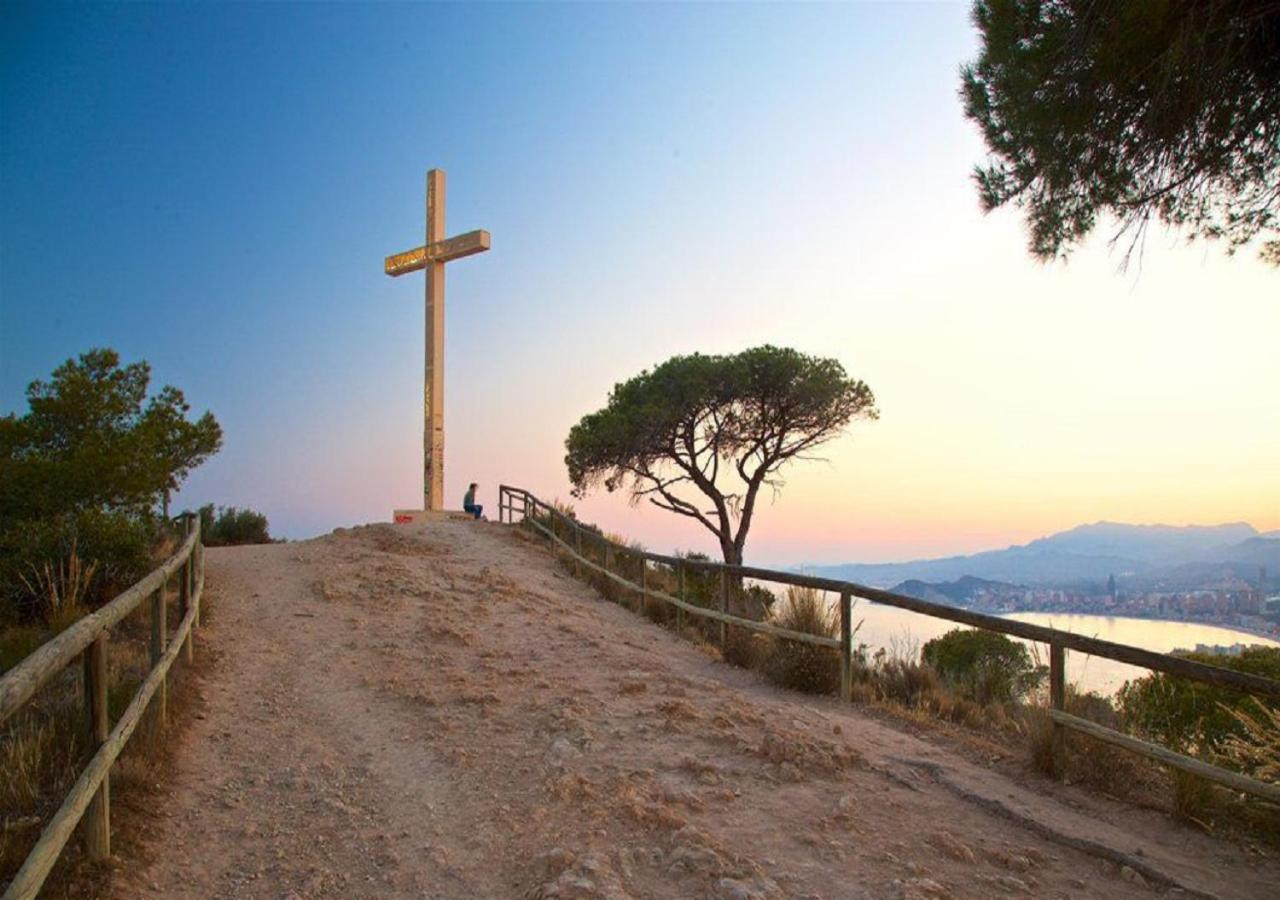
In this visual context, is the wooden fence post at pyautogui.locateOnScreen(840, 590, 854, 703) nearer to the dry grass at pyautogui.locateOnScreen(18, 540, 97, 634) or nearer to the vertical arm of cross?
the dry grass at pyautogui.locateOnScreen(18, 540, 97, 634)

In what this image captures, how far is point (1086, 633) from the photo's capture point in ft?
18.0

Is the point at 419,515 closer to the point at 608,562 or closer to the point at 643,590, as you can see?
the point at 608,562

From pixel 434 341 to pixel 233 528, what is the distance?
27.8 feet

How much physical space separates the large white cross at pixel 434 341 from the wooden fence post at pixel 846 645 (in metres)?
15.6

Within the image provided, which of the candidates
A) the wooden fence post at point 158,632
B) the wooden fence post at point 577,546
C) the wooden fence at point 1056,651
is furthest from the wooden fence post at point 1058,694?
the wooden fence post at point 577,546

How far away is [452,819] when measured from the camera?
4504 millimetres

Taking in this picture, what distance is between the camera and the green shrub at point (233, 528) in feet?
75.0

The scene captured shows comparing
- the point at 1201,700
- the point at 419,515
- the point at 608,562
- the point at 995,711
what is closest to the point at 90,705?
the point at 995,711

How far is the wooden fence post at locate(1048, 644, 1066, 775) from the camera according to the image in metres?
5.52

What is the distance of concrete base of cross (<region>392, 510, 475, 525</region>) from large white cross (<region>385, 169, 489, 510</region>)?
1.04 feet

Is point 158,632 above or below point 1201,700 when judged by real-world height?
above

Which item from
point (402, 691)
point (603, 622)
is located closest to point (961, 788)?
point (402, 691)

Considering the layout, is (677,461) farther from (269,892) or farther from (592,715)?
(269,892)

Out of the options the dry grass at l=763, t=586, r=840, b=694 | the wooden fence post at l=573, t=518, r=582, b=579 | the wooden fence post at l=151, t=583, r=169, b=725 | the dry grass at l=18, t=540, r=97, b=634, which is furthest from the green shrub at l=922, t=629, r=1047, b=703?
the dry grass at l=18, t=540, r=97, b=634
